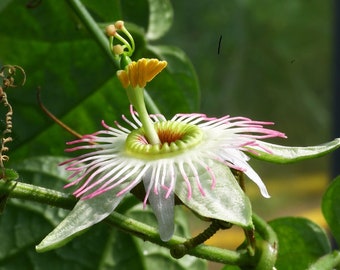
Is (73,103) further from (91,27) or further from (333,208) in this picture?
(333,208)

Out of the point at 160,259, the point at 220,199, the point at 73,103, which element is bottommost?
the point at 160,259

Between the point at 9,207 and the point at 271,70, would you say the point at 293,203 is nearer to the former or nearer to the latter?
the point at 271,70

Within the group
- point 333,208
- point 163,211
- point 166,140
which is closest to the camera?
point 163,211

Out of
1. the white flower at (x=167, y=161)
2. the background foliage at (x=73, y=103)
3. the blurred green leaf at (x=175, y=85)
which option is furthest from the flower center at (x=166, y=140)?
the blurred green leaf at (x=175, y=85)

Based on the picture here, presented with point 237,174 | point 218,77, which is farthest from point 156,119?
point 218,77

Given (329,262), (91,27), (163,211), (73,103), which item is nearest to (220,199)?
(163,211)

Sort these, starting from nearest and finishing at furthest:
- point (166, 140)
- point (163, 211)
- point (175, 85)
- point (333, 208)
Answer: point (163, 211)
point (166, 140)
point (333, 208)
point (175, 85)

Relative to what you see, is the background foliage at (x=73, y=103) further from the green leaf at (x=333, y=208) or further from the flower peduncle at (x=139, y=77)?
the flower peduncle at (x=139, y=77)
